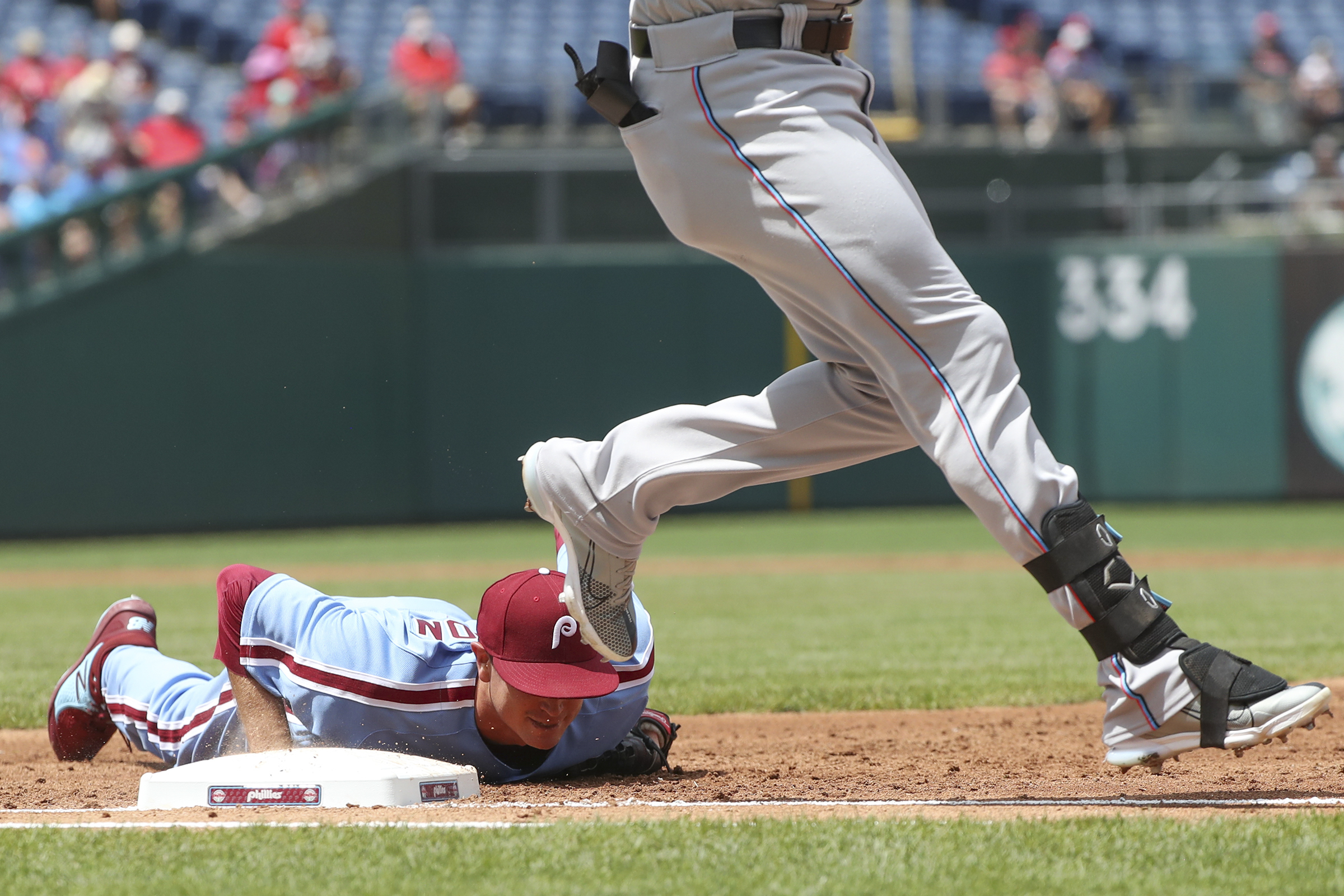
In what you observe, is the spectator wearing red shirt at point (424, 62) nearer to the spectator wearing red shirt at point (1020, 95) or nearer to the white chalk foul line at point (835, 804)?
the spectator wearing red shirt at point (1020, 95)

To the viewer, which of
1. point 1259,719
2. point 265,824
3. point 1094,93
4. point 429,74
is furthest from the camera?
point 1094,93

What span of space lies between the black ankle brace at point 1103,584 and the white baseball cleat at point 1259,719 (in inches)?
4.9

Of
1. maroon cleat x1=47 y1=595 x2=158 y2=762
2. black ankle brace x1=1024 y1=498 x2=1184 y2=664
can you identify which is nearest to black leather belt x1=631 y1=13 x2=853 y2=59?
black ankle brace x1=1024 y1=498 x2=1184 y2=664

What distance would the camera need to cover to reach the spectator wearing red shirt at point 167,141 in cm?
1302

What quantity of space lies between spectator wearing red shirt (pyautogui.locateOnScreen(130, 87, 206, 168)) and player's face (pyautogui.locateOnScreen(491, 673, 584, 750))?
1083 cm

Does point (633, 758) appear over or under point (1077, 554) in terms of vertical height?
under

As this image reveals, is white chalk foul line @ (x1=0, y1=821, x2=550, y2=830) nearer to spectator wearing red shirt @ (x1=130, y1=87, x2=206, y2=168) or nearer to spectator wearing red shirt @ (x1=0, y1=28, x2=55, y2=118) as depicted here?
spectator wearing red shirt @ (x1=130, y1=87, x2=206, y2=168)

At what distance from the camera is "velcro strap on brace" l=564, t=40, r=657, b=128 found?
2738mm

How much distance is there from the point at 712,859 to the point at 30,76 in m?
12.9

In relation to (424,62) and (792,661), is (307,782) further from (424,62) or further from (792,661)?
(424,62)

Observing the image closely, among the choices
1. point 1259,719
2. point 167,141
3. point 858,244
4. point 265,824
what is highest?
point 858,244

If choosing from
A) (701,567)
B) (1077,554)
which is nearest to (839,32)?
(1077,554)

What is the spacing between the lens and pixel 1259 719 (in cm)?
256

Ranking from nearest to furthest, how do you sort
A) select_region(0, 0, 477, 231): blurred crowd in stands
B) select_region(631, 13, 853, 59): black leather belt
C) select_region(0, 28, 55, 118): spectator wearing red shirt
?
select_region(631, 13, 853, 59): black leather belt → select_region(0, 0, 477, 231): blurred crowd in stands → select_region(0, 28, 55, 118): spectator wearing red shirt
